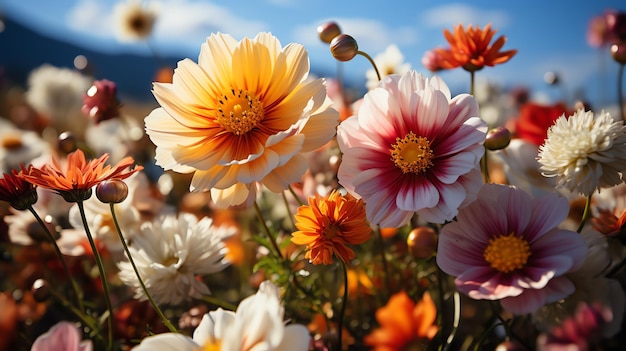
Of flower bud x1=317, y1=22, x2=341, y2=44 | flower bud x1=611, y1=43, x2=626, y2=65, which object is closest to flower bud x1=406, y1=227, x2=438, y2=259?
flower bud x1=317, y1=22, x2=341, y2=44

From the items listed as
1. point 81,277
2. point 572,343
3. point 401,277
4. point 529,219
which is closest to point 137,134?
point 81,277

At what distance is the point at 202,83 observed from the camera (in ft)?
1.69

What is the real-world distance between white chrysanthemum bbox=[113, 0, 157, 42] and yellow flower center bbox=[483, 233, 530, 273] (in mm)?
1444

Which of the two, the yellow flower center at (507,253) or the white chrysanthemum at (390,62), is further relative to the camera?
the white chrysanthemum at (390,62)

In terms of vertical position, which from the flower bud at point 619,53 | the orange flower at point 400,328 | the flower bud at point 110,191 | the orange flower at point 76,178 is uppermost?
the flower bud at point 619,53

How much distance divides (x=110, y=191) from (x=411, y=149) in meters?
0.28

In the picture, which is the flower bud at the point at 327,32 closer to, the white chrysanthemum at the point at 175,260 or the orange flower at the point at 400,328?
the white chrysanthemum at the point at 175,260

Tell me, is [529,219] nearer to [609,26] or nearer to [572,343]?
[572,343]

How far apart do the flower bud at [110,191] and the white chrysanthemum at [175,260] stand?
0.11m

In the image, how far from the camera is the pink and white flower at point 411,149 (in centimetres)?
43

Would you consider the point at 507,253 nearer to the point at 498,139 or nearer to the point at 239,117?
the point at 498,139

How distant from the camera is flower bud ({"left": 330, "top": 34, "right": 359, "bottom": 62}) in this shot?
0.54m

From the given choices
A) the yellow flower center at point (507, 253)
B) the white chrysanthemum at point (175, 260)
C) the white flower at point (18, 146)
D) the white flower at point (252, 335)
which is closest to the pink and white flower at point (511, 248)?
the yellow flower center at point (507, 253)

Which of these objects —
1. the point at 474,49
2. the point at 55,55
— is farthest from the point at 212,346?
the point at 55,55
